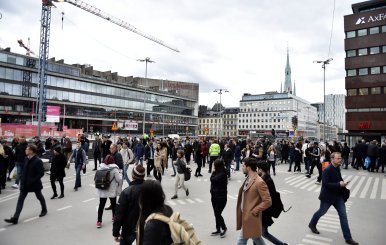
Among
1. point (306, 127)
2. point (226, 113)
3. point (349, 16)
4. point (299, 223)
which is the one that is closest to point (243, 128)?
point (226, 113)

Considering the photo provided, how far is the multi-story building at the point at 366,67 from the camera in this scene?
131ft

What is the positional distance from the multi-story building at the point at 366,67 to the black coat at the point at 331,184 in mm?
39097

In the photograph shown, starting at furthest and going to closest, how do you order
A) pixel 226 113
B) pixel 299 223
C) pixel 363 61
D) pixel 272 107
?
pixel 226 113
pixel 272 107
pixel 363 61
pixel 299 223

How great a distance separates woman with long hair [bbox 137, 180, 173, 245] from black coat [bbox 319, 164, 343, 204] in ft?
15.9

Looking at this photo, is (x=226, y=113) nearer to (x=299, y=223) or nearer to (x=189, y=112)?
(x=189, y=112)

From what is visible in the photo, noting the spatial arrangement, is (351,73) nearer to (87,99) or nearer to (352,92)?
(352,92)

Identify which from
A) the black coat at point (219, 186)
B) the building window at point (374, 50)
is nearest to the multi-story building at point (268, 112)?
the building window at point (374, 50)

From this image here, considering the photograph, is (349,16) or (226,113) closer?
(349,16)

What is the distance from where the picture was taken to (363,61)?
41188mm

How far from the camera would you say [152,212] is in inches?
113

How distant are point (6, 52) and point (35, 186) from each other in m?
67.7

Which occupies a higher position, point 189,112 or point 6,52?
point 6,52

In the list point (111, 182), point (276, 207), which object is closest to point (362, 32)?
point (276, 207)

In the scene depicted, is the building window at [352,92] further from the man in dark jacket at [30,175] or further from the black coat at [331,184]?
the man in dark jacket at [30,175]
